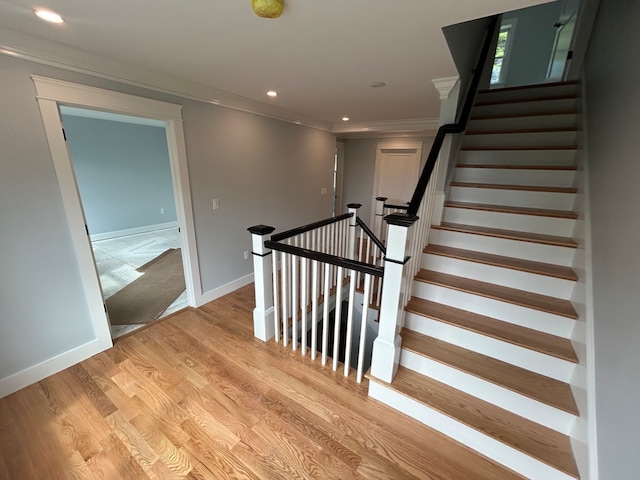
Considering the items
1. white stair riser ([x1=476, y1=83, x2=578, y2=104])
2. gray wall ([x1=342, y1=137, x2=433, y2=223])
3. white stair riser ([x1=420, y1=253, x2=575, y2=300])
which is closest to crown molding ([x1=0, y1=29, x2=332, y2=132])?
white stair riser ([x1=420, y1=253, x2=575, y2=300])

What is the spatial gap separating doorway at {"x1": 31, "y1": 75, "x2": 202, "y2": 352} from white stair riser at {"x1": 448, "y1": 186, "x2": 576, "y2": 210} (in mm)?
2712

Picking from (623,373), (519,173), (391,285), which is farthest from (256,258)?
(519,173)

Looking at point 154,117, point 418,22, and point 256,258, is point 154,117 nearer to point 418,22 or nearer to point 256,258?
point 256,258

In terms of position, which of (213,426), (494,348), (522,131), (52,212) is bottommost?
(213,426)

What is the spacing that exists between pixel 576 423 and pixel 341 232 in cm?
224

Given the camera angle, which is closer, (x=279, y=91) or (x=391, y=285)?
(x=391, y=285)

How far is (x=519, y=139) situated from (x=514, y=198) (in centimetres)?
77

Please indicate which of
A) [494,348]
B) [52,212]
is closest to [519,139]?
[494,348]

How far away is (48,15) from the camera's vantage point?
1356mm

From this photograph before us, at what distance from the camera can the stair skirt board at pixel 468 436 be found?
125 cm

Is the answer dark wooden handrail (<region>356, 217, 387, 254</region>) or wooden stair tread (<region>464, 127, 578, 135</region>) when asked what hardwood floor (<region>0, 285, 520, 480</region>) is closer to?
dark wooden handrail (<region>356, 217, 387, 254</region>)

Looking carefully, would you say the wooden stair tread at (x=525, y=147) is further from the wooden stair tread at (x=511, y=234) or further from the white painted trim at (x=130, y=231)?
the white painted trim at (x=130, y=231)

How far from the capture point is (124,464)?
1343 millimetres

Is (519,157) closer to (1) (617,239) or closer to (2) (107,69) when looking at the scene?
(1) (617,239)
